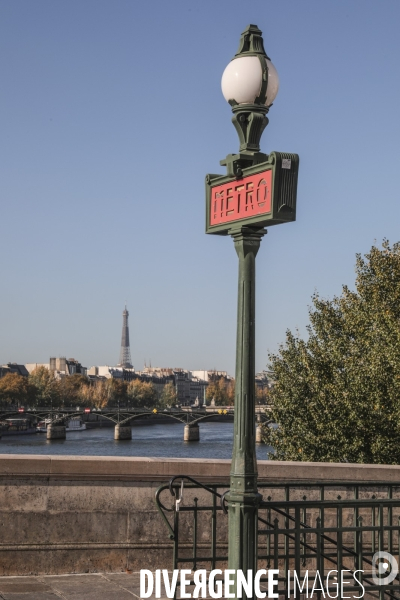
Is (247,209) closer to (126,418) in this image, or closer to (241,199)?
(241,199)

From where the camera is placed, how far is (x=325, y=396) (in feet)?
97.8

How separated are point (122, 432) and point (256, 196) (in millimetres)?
114752

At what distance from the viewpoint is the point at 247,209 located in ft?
20.1

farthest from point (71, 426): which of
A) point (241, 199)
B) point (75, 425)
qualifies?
point (241, 199)

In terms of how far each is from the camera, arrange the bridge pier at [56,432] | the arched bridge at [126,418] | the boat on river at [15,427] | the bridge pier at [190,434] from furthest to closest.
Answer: the boat on river at [15,427], the bridge pier at [56,432], the arched bridge at [126,418], the bridge pier at [190,434]

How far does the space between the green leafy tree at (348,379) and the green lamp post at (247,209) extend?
21195 mm

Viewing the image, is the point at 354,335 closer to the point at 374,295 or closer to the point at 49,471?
the point at 374,295

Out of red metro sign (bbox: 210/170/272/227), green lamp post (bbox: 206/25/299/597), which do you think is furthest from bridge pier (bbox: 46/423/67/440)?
green lamp post (bbox: 206/25/299/597)

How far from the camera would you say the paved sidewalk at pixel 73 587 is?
7625 mm

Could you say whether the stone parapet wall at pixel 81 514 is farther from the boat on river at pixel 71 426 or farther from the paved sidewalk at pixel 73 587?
the boat on river at pixel 71 426

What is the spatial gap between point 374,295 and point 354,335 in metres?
2.01

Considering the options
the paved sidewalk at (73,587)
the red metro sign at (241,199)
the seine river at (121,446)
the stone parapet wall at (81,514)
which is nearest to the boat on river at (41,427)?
the seine river at (121,446)

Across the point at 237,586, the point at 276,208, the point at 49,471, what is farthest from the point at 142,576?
the point at 276,208

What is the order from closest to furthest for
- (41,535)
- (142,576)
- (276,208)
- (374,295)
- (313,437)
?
(276,208) → (142,576) → (41,535) → (313,437) → (374,295)
